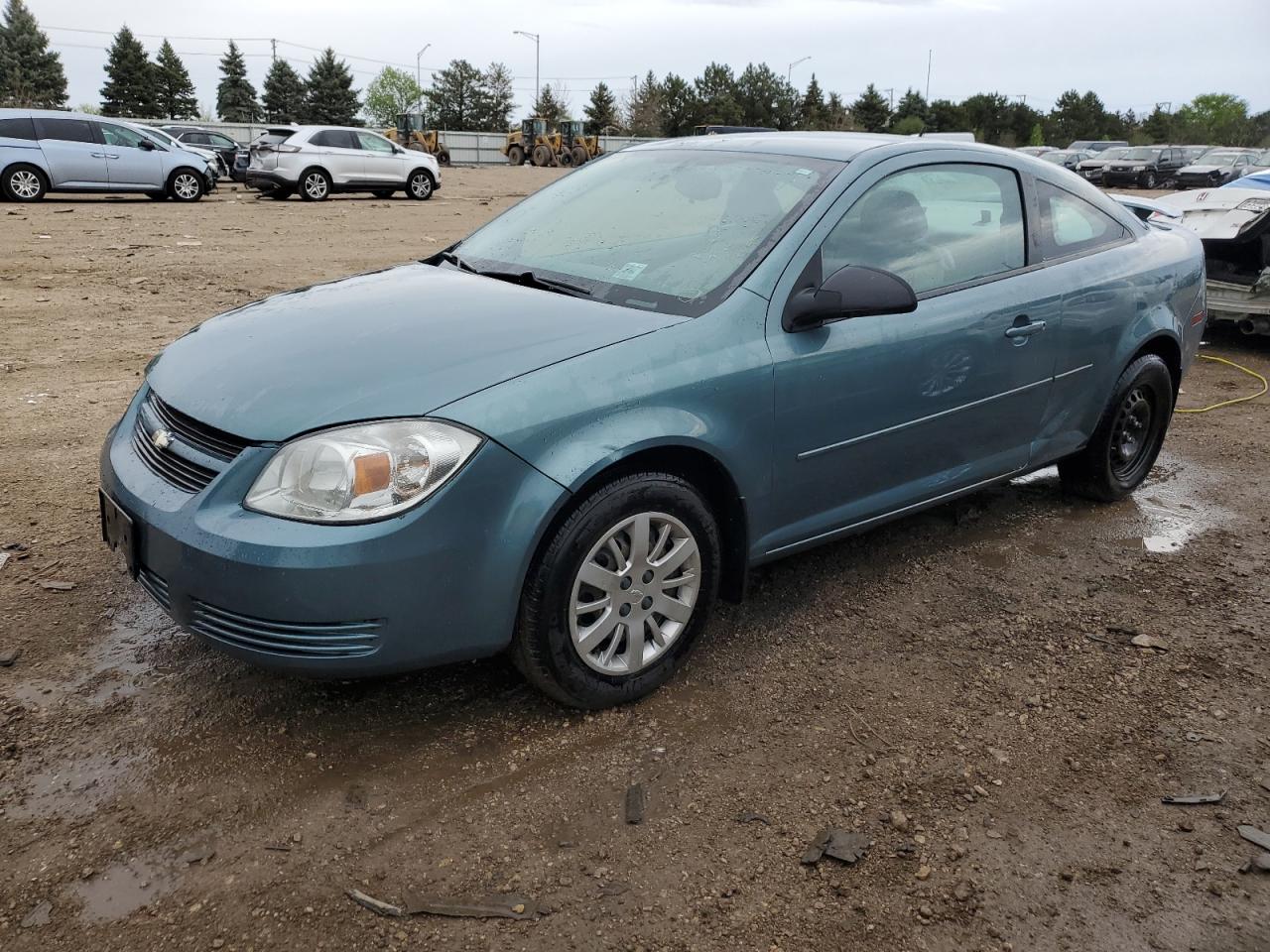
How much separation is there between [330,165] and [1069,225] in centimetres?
1893

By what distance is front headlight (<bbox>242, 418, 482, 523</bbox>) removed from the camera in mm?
2619

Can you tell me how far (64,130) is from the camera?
18.0 metres

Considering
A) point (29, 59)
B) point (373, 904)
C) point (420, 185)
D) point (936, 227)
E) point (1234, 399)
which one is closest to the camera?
point (373, 904)

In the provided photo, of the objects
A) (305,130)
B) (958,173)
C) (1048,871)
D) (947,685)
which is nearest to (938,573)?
(947,685)

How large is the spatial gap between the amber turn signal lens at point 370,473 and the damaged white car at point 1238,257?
301 inches

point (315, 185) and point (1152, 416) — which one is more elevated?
point (315, 185)

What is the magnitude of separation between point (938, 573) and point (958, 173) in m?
1.56

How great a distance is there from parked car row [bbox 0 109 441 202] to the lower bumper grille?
17943mm

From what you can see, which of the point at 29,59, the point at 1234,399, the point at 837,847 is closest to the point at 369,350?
the point at 837,847

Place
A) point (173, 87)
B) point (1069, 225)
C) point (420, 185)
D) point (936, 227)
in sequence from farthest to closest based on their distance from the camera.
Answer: point (173, 87)
point (420, 185)
point (1069, 225)
point (936, 227)

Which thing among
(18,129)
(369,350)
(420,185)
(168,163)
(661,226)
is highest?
(18,129)

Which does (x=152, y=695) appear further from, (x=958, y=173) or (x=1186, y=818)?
(x=958, y=173)

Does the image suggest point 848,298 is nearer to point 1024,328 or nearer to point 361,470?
point 1024,328

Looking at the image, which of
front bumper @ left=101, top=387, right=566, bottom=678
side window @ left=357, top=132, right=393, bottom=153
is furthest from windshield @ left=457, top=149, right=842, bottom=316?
side window @ left=357, top=132, right=393, bottom=153
